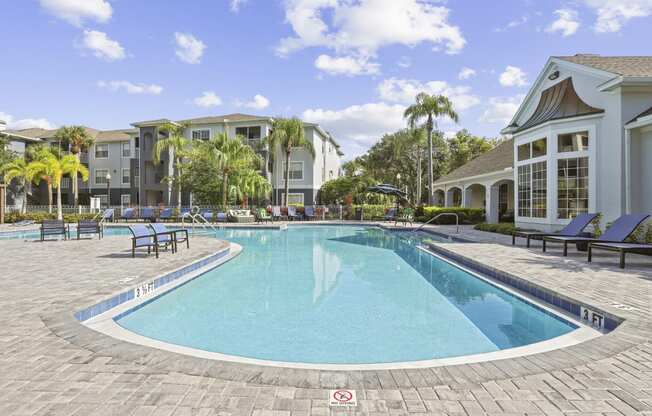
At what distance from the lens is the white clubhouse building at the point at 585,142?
37.9 feet

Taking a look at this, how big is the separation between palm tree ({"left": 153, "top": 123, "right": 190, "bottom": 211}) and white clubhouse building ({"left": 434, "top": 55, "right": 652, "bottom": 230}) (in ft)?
80.7

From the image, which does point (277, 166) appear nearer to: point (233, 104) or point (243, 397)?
point (233, 104)

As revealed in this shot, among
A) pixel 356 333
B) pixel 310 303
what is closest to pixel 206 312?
pixel 310 303

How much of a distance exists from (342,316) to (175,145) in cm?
2878

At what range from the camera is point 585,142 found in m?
13.1

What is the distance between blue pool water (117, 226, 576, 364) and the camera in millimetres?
4523

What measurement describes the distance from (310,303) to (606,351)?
420 centimetres

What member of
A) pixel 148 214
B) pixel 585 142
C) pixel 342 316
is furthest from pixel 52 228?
pixel 585 142

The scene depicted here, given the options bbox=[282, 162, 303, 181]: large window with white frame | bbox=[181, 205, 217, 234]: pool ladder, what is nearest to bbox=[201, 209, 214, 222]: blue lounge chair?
bbox=[181, 205, 217, 234]: pool ladder

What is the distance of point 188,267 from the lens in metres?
8.12

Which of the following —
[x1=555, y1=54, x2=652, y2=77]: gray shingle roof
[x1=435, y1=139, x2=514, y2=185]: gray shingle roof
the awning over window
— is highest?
[x1=555, y1=54, x2=652, y2=77]: gray shingle roof

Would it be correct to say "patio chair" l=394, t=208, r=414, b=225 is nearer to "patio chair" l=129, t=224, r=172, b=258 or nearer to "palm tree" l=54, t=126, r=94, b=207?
"patio chair" l=129, t=224, r=172, b=258

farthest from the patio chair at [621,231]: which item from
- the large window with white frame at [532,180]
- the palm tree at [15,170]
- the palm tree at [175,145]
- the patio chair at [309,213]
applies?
the palm tree at [15,170]

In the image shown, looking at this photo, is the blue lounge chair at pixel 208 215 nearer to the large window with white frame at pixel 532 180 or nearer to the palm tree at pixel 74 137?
the palm tree at pixel 74 137
